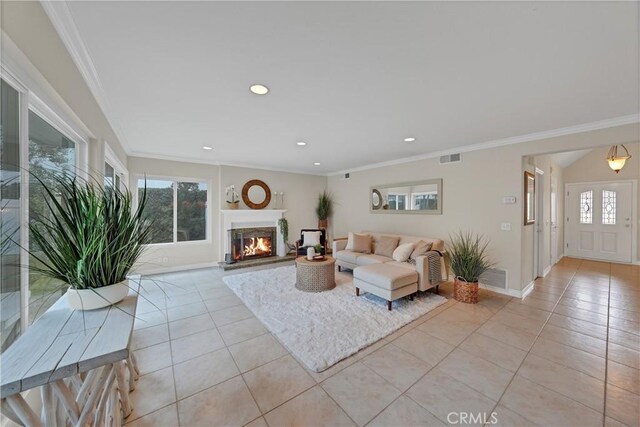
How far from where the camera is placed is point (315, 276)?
3.75 metres

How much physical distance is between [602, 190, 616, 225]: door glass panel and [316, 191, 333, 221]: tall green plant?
7.01 m

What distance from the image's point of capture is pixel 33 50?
1203 mm

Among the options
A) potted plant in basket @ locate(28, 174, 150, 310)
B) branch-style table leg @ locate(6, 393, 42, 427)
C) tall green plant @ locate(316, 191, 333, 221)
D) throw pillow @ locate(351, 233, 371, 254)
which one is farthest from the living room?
tall green plant @ locate(316, 191, 333, 221)

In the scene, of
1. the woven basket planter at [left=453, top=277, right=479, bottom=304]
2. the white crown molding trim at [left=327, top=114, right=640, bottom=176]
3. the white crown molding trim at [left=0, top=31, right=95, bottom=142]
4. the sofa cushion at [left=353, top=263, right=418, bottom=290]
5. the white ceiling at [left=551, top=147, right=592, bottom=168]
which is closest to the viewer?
the white crown molding trim at [left=0, top=31, right=95, bottom=142]

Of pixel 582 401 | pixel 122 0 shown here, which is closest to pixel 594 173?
pixel 582 401

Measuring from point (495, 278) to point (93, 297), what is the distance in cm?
489

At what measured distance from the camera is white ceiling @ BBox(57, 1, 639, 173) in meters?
1.35

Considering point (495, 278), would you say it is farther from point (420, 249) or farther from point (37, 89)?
point (37, 89)

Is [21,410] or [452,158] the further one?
[452,158]

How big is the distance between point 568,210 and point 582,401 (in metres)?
7.08

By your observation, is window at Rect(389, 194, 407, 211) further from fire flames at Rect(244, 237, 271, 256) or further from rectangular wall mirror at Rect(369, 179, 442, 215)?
fire flames at Rect(244, 237, 271, 256)

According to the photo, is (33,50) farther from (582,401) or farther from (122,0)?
(582,401)

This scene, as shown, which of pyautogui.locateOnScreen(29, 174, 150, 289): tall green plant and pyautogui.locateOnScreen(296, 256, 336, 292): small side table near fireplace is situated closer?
pyautogui.locateOnScreen(29, 174, 150, 289): tall green plant

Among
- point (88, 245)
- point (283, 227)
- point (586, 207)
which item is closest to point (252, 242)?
point (283, 227)
